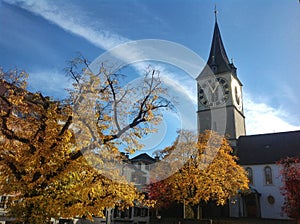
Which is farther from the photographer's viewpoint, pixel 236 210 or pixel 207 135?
pixel 236 210

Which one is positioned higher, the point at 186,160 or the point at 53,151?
the point at 186,160

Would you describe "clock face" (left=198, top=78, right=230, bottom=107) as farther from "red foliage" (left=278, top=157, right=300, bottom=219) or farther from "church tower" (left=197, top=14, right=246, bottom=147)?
"red foliage" (left=278, top=157, right=300, bottom=219)

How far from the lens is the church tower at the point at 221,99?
41.5 metres

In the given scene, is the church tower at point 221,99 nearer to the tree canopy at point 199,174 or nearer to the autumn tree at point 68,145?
the tree canopy at point 199,174

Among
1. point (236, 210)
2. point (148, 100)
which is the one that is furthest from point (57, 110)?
point (236, 210)

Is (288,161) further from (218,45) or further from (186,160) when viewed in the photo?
(218,45)

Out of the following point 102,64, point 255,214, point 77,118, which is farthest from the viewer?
point 255,214

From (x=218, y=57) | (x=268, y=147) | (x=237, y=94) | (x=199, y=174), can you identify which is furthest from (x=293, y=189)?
(x=218, y=57)

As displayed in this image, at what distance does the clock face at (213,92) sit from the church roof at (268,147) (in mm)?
7571

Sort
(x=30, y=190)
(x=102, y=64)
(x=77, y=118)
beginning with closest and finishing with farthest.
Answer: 1. (x=30, y=190)
2. (x=77, y=118)
3. (x=102, y=64)

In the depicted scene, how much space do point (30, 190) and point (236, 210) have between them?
3028cm

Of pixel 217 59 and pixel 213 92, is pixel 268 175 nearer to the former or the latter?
pixel 213 92

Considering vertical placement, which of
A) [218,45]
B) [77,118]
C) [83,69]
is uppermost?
[218,45]

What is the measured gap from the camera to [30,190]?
9023mm
